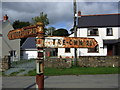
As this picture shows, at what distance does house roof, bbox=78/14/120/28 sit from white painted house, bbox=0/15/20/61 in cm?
1113

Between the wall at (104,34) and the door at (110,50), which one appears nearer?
the wall at (104,34)

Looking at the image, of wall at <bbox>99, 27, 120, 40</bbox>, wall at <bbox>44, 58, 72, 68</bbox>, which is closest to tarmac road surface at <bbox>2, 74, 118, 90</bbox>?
wall at <bbox>44, 58, 72, 68</bbox>

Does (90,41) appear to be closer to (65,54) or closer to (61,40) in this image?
(61,40)

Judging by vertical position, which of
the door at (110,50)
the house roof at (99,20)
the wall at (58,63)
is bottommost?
the wall at (58,63)

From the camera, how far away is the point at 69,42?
12.3ft

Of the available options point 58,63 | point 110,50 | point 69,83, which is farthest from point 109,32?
point 69,83

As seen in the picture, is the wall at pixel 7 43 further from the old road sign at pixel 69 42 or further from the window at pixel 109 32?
the old road sign at pixel 69 42

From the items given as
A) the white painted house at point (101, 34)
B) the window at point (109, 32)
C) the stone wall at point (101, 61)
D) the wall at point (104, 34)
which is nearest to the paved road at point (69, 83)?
the stone wall at point (101, 61)

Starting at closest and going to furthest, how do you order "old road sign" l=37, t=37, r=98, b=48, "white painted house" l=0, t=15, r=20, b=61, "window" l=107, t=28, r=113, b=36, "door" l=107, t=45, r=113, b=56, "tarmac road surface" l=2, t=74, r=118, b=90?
"old road sign" l=37, t=37, r=98, b=48
"tarmac road surface" l=2, t=74, r=118, b=90
"white painted house" l=0, t=15, r=20, b=61
"window" l=107, t=28, r=113, b=36
"door" l=107, t=45, r=113, b=56

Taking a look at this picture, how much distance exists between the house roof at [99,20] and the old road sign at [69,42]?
23.0 meters

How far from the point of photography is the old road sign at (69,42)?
3.70 meters

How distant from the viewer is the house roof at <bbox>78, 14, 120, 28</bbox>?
26.4 m

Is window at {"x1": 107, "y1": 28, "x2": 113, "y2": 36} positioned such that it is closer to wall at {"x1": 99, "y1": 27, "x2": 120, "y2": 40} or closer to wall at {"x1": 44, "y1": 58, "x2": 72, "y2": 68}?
wall at {"x1": 99, "y1": 27, "x2": 120, "y2": 40}

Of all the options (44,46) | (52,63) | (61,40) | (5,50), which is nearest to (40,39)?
(44,46)
